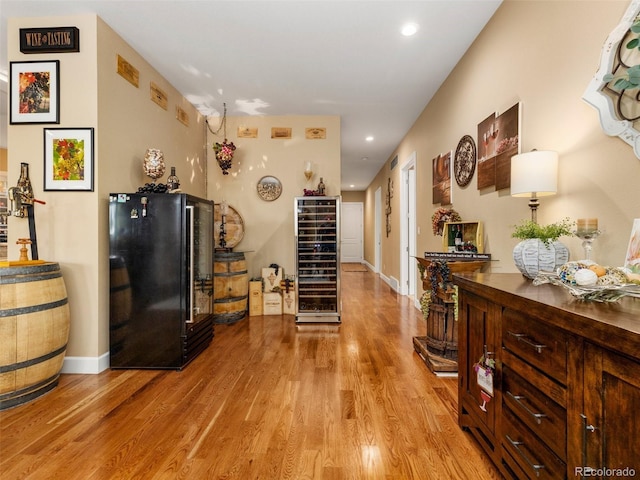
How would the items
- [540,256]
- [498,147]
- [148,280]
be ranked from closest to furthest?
[540,256] < [498,147] < [148,280]

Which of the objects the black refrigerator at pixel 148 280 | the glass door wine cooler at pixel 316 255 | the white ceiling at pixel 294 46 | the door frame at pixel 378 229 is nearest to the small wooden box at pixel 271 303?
the glass door wine cooler at pixel 316 255

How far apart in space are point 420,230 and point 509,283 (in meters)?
3.11

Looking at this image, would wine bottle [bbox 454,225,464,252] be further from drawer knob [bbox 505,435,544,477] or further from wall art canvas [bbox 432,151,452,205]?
drawer knob [bbox 505,435,544,477]

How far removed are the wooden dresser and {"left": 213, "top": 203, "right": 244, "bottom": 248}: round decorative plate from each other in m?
3.42

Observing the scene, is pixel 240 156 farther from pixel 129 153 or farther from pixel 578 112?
pixel 578 112

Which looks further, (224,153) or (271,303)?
(271,303)

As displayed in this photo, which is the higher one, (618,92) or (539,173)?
(618,92)

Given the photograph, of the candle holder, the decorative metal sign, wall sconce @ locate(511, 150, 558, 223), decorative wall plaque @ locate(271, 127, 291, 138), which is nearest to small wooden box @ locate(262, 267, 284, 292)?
decorative wall plaque @ locate(271, 127, 291, 138)

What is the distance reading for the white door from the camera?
36.9 ft

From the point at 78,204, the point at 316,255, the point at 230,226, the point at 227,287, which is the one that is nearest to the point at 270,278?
the point at 227,287

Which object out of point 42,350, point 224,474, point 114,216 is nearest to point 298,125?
point 114,216

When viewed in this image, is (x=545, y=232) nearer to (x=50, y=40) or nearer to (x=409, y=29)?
(x=409, y=29)

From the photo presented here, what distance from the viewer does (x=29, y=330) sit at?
6.39 feet

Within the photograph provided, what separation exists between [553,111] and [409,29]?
4.63ft
